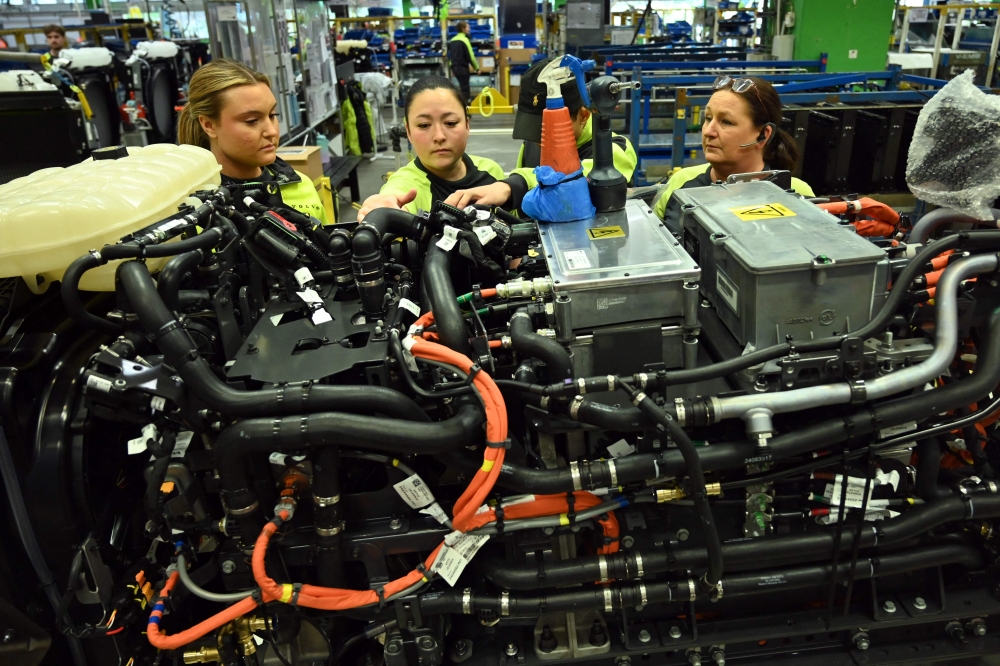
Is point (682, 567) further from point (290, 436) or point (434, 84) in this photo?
point (434, 84)

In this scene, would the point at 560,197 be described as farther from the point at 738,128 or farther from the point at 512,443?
the point at 738,128

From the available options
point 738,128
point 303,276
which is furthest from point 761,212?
point 303,276

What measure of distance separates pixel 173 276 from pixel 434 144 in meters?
1.17

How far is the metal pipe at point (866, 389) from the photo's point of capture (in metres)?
1.29

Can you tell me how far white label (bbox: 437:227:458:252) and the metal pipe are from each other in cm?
71

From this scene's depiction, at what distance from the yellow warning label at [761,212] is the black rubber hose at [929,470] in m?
0.63

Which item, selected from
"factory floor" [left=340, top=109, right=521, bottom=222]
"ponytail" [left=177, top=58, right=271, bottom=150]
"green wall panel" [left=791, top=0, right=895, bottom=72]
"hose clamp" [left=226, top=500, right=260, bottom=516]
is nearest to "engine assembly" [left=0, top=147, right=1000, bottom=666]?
"hose clamp" [left=226, top=500, right=260, bottom=516]

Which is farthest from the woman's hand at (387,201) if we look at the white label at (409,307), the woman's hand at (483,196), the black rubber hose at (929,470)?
the black rubber hose at (929,470)

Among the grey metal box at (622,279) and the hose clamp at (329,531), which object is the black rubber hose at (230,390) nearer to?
the hose clamp at (329,531)

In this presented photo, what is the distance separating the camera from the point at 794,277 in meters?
1.33

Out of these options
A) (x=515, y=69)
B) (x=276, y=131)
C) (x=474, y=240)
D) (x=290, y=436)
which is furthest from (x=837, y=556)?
(x=515, y=69)

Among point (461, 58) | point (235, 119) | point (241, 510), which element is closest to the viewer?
point (241, 510)

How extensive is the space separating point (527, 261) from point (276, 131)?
1308 mm

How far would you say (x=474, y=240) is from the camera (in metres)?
1.63
